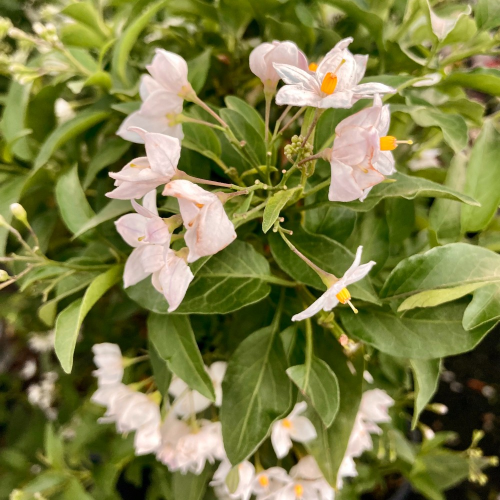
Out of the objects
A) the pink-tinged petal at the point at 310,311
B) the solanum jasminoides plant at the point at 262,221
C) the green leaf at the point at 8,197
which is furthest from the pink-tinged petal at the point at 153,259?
the green leaf at the point at 8,197

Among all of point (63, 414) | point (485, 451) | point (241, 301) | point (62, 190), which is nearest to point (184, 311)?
point (241, 301)

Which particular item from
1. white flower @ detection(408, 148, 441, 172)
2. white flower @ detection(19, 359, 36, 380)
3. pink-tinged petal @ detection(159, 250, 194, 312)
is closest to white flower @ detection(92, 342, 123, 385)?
pink-tinged petal @ detection(159, 250, 194, 312)

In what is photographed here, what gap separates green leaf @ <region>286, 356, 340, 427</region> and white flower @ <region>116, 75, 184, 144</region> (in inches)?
8.5

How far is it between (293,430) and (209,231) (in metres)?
0.29

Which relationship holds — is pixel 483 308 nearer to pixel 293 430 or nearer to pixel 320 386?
pixel 320 386

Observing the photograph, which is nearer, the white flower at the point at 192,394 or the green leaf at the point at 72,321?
the green leaf at the point at 72,321

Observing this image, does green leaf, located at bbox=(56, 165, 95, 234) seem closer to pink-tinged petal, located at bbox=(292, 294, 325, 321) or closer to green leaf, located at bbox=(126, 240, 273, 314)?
green leaf, located at bbox=(126, 240, 273, 314)

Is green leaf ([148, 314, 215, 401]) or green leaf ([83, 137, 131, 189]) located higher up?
green leaf ([83, 137, 131, 189])

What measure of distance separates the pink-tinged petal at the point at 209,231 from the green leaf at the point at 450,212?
23 centimetres

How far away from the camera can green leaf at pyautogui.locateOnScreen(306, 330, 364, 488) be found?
0.36 m

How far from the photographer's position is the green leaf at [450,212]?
392mm

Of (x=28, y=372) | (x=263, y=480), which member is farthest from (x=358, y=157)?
(x=28, y=372)

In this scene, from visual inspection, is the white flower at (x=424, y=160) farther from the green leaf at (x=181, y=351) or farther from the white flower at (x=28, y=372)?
the white flower at (x=28, y=372)

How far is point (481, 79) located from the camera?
378 mm
